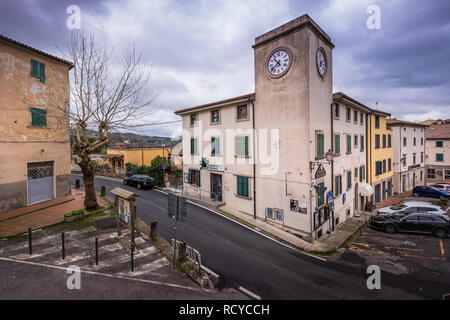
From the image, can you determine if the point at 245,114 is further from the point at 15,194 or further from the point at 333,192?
the point at 15,194

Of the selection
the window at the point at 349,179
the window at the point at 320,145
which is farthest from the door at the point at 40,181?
the window at the point at 349,179

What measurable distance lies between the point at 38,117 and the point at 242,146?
46.3 feet

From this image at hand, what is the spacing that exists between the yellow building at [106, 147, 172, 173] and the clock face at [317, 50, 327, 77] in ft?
67.7

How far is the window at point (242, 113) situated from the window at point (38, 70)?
13799 mm

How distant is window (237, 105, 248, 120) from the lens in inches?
655

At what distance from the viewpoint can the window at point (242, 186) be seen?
54.2 ft

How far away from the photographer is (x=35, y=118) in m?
14.8

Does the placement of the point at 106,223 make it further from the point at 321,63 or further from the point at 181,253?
the point at 321,63

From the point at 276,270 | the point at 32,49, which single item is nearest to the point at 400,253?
the point at 276,270

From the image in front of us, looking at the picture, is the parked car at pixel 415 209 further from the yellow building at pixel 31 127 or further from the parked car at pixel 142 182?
the yellow building at pixel 31 127

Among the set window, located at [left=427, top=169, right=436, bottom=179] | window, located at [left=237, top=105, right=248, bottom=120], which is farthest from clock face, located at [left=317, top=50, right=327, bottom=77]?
window, located at [left=427, top=169, right=436, bottom=179]
